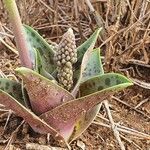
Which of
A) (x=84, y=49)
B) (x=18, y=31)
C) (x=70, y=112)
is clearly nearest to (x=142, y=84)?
(x=84, y=49)

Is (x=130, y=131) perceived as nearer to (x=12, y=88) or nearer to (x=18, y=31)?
(x=12, y=88)

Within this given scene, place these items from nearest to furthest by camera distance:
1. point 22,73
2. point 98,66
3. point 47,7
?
point 22,73
point 98,66
point 47,7

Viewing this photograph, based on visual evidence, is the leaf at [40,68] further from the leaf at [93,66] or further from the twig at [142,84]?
the twig at [142,84]

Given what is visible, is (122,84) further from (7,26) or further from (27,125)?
(7,26)

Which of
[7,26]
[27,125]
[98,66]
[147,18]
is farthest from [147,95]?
[7,26]

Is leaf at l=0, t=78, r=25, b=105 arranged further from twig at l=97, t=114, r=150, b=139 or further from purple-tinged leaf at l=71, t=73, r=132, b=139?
twig at l=97, t=114, r=150, b=139

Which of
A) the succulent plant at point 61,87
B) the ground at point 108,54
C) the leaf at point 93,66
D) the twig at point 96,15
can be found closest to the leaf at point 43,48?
the succulent plant at point 61,87
